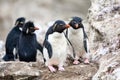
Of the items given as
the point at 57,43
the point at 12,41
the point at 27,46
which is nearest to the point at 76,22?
the point at 57,43

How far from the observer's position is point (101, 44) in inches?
313

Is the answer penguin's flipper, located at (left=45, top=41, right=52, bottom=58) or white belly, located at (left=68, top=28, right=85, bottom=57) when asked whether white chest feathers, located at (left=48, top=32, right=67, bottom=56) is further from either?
white belly, located at (left=68, top=28, right=85, bottom=57)

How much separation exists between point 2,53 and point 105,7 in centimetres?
200

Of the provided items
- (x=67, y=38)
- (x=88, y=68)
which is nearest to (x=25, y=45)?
(x=67, y=38)

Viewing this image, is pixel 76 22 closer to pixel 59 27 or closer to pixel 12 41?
pixel 59 27

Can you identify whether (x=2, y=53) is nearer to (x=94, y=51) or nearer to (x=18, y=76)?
(x=94, y=51)

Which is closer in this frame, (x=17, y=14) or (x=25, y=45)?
(x=25, y=45)

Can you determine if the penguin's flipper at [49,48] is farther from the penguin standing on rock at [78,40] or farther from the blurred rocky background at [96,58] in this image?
the penguin standing on rock at [78,40]

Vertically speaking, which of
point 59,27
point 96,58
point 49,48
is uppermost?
point 59,27

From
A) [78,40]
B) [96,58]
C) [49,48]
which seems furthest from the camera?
[78,40]

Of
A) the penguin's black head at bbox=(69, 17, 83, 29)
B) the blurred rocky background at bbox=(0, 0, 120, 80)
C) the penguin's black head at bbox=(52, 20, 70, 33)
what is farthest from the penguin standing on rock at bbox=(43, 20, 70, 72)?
the penguin's black head at bbox=(69, 17, 83, 29)

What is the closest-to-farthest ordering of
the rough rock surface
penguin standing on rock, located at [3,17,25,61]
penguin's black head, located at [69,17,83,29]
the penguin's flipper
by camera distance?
the rough rock surface, the penguin's flipper, penguin's black head, located at [69,17,83,29], penguin standing on rock, located at [3,17,25,61]

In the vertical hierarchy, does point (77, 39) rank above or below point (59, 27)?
below

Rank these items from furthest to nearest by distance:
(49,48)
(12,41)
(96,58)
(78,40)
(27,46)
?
(12,41) < (27,46) < (78,40) < (96,58) < (49,48)
